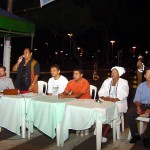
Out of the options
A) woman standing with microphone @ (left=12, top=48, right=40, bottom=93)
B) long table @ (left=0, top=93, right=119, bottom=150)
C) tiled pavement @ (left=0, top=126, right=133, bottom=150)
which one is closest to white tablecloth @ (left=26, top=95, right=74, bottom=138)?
long table @ (left=0, top=93, right=119, bottom=150)

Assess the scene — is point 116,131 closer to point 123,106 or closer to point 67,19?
point 123,106

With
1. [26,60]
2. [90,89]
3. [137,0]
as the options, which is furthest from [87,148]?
[137,0]

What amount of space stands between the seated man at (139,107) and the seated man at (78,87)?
1044mm

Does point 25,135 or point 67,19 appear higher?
point 67,19

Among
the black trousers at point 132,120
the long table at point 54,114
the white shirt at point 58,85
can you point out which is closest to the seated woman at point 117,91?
the black trousers at point 132,120

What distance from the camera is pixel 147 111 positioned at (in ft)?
21.3

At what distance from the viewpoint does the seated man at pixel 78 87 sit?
7.00 meters

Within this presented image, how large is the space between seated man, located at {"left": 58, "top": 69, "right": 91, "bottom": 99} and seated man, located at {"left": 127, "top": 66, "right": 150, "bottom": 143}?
1044 mm

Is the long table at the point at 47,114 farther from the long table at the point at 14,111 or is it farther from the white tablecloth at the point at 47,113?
the long table at the point at 14,111

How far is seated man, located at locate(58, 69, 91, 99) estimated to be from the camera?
6996 millimetres

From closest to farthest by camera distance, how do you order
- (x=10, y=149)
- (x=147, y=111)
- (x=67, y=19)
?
(x=10, y=149) < (x=147, y=111) < (x=67, y=19)

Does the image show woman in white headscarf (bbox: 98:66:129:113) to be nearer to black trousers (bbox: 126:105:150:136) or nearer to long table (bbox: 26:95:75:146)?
Result: black trousers (bbox: 126:105:150:136)

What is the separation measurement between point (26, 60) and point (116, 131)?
282 centimetres

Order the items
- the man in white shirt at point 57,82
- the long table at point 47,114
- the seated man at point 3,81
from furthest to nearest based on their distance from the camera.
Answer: the seated man at point 3,81, the man in white shirt at point 57,82, the long table at point 47,114
